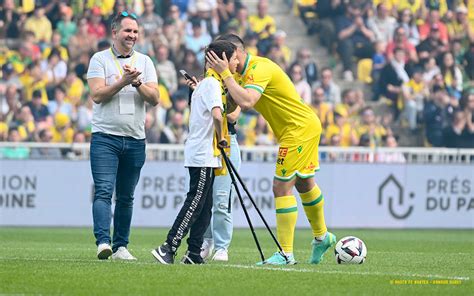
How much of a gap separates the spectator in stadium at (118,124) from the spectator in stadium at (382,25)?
15.1 metres

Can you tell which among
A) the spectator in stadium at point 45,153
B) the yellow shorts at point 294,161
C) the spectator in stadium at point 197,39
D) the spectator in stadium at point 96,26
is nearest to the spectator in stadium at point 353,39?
the spectator in stadium at point 197,39

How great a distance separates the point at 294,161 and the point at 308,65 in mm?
13537

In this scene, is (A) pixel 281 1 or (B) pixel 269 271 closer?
(B) pixel 269 271

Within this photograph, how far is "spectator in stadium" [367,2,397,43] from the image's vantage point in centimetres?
2612

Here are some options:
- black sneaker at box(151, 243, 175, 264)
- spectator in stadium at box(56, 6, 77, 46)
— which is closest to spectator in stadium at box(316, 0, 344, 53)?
spectator in stadium at box(56, 6, 77, 46)

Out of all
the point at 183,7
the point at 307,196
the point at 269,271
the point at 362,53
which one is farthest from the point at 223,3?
the point at 269,271

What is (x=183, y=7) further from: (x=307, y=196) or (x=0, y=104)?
(x=307, y=196)

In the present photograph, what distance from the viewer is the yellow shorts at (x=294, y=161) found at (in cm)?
1140

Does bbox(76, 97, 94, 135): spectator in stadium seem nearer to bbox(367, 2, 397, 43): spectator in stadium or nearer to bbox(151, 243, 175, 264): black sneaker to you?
bbox(367, 2, 397, 43): spectator in stadium

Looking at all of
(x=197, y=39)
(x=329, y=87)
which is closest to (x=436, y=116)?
(x=329, y=87)

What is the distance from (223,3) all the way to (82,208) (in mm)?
6553

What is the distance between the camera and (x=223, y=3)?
25.3 metres

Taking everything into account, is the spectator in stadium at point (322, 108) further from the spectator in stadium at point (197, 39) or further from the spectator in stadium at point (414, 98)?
the spectator in stadium at point (197, 39)

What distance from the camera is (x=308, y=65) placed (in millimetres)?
24781
